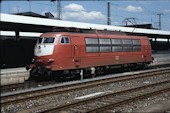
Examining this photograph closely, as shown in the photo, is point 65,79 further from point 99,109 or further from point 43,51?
point 99,109

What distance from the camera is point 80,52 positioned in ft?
69.7

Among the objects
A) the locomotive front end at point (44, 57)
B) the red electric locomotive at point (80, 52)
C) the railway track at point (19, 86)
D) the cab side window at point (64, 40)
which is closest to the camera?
the railway track at point (19, 86)

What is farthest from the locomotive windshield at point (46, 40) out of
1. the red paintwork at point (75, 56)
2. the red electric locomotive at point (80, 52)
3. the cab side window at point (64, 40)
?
the cab side window at point (64, 40)

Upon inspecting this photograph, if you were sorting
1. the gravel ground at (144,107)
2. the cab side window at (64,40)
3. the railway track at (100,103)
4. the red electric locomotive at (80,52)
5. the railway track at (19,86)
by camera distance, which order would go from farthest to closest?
the cab side window at (64,40)
the red electric locomotive at (80,52)
the railway track at (19,86)
the railway track at (100,103)
the gravel ground at (144,107)

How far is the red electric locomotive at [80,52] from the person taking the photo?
1986cm

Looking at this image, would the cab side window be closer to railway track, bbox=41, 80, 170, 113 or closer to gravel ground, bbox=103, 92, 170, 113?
railway track, bbox=41, 80, 170, 113

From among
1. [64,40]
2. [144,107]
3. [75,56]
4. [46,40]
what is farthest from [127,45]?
[144,107]

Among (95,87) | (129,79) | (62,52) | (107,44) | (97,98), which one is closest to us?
(97,98)

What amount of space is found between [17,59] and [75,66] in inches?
573

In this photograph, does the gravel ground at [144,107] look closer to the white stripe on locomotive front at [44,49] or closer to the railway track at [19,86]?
the railway track at [19,86]

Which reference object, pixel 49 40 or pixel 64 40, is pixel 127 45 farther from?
pixel 49 40

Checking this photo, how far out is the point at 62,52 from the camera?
20.0 m

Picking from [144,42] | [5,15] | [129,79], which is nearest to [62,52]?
[129,79]

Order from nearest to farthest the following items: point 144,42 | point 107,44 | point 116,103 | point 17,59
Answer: point 116,103 < point 107,44 < point 144,42 < point 17,59
